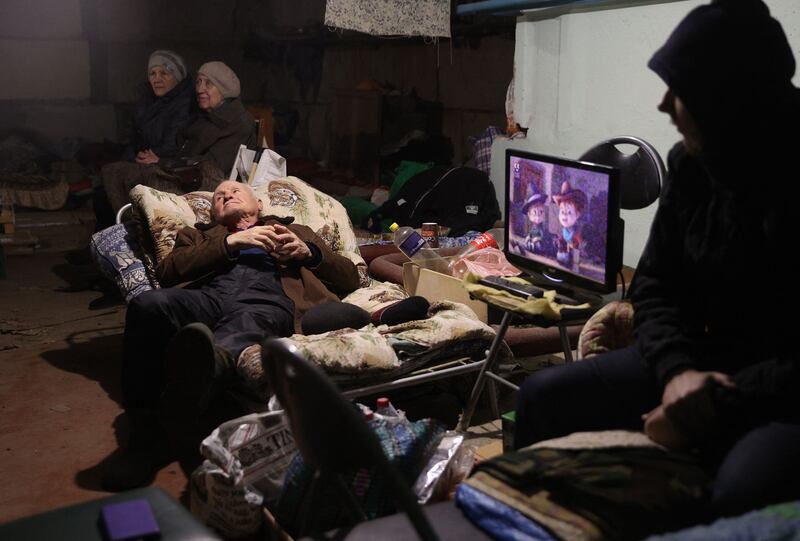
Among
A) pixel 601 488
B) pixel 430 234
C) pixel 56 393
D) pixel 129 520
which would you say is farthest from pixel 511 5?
pixel 129 520

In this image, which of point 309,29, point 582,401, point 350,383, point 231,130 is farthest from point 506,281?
point 309,29

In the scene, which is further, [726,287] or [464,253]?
[464,253]

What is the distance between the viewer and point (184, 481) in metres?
3.14

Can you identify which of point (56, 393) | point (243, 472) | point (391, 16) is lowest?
point (56, 393)

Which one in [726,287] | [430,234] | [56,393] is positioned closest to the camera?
[726,287]

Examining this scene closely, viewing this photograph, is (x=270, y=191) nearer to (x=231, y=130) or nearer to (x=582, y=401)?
(x=231, y=130)

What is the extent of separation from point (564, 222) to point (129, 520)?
177cm

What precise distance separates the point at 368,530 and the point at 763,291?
0.95 metres

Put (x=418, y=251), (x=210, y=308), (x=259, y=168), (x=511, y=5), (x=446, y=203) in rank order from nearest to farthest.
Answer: (x=210, y=308)
(x=418, y=251)
(x=511, y=5)
(x=259, y=168)
(x=446, y=203)

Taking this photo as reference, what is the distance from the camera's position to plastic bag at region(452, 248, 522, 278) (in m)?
3.66

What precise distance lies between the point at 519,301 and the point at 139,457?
4.72 feet

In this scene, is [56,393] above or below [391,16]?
below

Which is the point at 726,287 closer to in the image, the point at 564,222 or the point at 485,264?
the point at 564,222

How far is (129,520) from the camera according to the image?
1.57 meters
